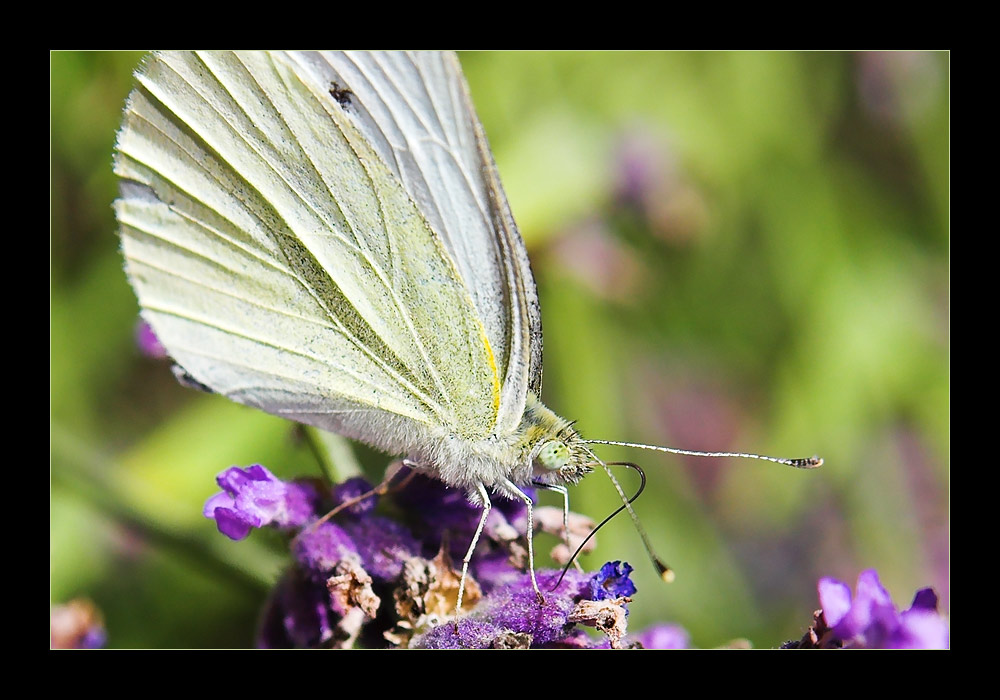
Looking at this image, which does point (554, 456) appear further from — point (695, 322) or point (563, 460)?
point (695, 322)

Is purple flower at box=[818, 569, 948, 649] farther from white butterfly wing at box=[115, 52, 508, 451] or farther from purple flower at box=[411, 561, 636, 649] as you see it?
white butterfly wing at box=[115, 52, 508, 451]

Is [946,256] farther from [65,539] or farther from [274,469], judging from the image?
[65,539]

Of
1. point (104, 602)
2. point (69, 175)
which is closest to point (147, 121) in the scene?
point (69, 175)

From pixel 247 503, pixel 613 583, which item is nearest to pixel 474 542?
pixel 613 583

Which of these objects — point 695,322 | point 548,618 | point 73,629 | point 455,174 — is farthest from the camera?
point 695,322

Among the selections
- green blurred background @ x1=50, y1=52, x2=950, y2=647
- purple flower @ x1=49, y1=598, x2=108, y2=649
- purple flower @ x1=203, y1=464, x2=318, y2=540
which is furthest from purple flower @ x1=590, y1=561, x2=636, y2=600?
purple flower @ x1=49, y1=598, x2=108, y2=649

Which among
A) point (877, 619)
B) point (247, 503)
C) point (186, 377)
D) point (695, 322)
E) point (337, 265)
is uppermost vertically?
point (695, 322)

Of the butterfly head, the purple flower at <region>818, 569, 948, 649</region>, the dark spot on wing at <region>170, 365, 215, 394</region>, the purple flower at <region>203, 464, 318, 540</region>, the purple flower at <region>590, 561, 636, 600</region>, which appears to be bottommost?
the purple flower at <region>818, 569, 948, 649</region>
